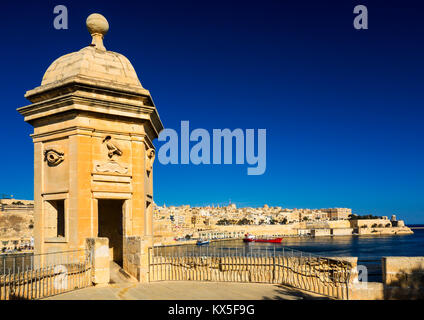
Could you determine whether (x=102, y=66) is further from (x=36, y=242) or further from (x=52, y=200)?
(x=36, y=242)

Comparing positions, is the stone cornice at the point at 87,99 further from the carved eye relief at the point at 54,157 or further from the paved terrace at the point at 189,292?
the paved terrace at the point at 189,292

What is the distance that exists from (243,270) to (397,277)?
414 cm

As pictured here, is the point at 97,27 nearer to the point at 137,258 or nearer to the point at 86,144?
the point at 86,144

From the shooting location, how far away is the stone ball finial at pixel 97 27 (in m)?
11.8

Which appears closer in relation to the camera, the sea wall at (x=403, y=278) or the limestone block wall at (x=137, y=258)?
the sea wall at (x=403, y=278)

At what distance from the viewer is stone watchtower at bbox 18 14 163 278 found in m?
9.84

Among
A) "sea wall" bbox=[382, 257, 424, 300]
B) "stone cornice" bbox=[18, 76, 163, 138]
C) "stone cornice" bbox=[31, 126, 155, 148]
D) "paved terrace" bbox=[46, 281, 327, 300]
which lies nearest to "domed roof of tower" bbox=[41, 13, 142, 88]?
"stone cornice" bbox=[18, 76, 163, 138]

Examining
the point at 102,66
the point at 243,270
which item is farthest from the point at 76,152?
the point at 243,270

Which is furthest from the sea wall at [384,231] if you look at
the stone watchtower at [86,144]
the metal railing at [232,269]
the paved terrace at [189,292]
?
the paved terrace at [189,292]

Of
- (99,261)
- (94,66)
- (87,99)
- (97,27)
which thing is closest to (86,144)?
(87,99)

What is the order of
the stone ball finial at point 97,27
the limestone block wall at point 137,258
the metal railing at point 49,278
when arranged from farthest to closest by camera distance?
the stone ball finial at point 97,27
the limestone block wall at point 137,258
the metal railing at point 49,278

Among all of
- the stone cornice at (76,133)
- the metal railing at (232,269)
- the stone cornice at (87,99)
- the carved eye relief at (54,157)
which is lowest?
the metal railing at (232,269)

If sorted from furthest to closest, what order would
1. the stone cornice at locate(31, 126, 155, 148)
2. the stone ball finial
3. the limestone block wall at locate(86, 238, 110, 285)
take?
the stone ball finial < the stone cornice at locate(31, 126, 155, 148) < the limestone block wall at locate(86, 238, 110, 285)

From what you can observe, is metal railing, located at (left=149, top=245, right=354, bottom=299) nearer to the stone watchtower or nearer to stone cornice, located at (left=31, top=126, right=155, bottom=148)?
the stone watchtower
